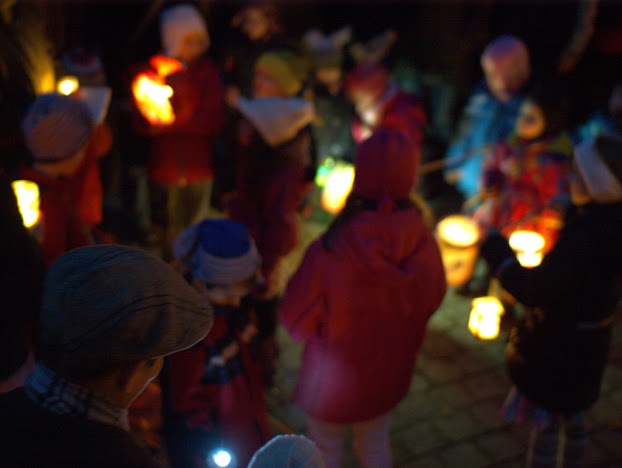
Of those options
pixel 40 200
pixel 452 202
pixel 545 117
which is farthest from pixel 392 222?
pixel 452 202

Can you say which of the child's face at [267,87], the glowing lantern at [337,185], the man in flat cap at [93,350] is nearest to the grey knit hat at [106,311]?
the man in flat cap at [93,350]

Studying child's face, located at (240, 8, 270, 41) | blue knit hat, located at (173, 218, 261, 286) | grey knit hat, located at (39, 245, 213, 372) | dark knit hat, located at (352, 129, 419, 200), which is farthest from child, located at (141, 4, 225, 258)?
grey knit hat, located at (39, 245, 213, 372)

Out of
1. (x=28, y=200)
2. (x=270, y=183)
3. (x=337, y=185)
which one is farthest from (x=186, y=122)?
(x=28, y=200)

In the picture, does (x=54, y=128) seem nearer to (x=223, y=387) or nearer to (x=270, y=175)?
(x=270, y=175)

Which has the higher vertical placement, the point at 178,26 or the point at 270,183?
the point at 178,26

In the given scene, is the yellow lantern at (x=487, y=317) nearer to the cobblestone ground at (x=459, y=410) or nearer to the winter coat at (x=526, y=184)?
the cobblestone ground at (x=459, y=410)

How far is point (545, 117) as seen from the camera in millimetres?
5148

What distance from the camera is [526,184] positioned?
17.4 ft

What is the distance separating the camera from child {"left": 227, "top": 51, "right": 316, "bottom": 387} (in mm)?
4180

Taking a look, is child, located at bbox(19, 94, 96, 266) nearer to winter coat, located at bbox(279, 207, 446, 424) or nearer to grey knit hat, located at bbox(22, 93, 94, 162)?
grey knit hat, located at bbox(22, 93, 94, 162)

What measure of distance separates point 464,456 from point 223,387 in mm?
2113

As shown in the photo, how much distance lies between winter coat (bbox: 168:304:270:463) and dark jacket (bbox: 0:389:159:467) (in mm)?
1288

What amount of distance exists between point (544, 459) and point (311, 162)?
286 cm

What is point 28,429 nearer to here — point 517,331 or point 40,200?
point 40,200
